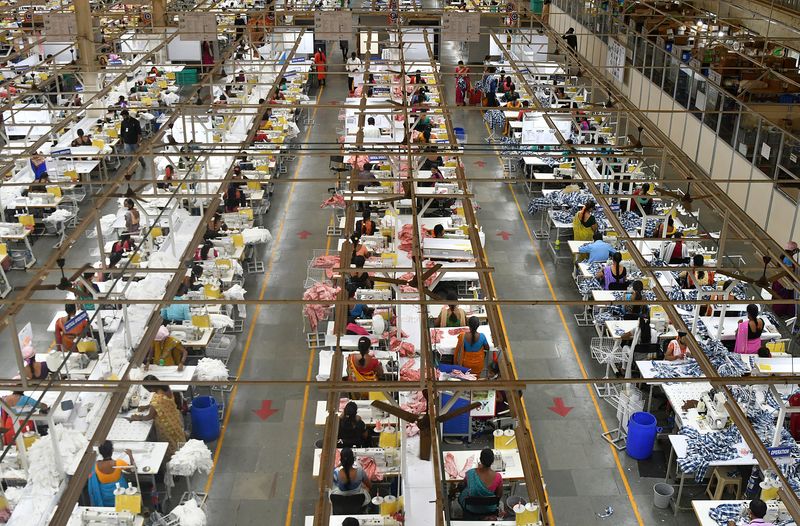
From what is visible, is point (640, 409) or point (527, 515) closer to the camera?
point (527, 515)

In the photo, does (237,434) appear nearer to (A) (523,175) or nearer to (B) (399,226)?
(B) (399,226)

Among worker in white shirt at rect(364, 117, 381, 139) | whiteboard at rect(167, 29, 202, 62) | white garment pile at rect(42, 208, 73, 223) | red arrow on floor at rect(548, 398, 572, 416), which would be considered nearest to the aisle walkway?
worker in white shirt at rect(364, 117, 381, 139)

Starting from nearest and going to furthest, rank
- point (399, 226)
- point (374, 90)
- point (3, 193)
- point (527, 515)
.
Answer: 1. point (527, 515)
2. point (399, 226)
3. point (3, 193)
4. point (374, 90)

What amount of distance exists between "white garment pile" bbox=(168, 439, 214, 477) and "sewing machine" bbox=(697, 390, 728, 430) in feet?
22.6

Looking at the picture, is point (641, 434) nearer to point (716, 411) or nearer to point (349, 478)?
point (716, 411)

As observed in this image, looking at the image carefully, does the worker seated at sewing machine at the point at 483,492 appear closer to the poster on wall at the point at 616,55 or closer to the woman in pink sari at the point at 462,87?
the poster on wall at the point at 616,55

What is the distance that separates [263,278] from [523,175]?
883 centimetres

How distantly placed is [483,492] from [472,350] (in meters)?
3.36

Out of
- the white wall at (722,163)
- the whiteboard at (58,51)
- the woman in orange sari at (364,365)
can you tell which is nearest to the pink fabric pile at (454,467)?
the woman in orange sari at (364,365)

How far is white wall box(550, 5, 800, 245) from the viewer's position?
19.6 meters

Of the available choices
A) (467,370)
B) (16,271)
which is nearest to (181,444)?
(467,370)

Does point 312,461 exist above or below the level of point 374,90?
below

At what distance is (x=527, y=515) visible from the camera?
1024cm

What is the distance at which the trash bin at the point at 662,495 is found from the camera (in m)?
12.2
